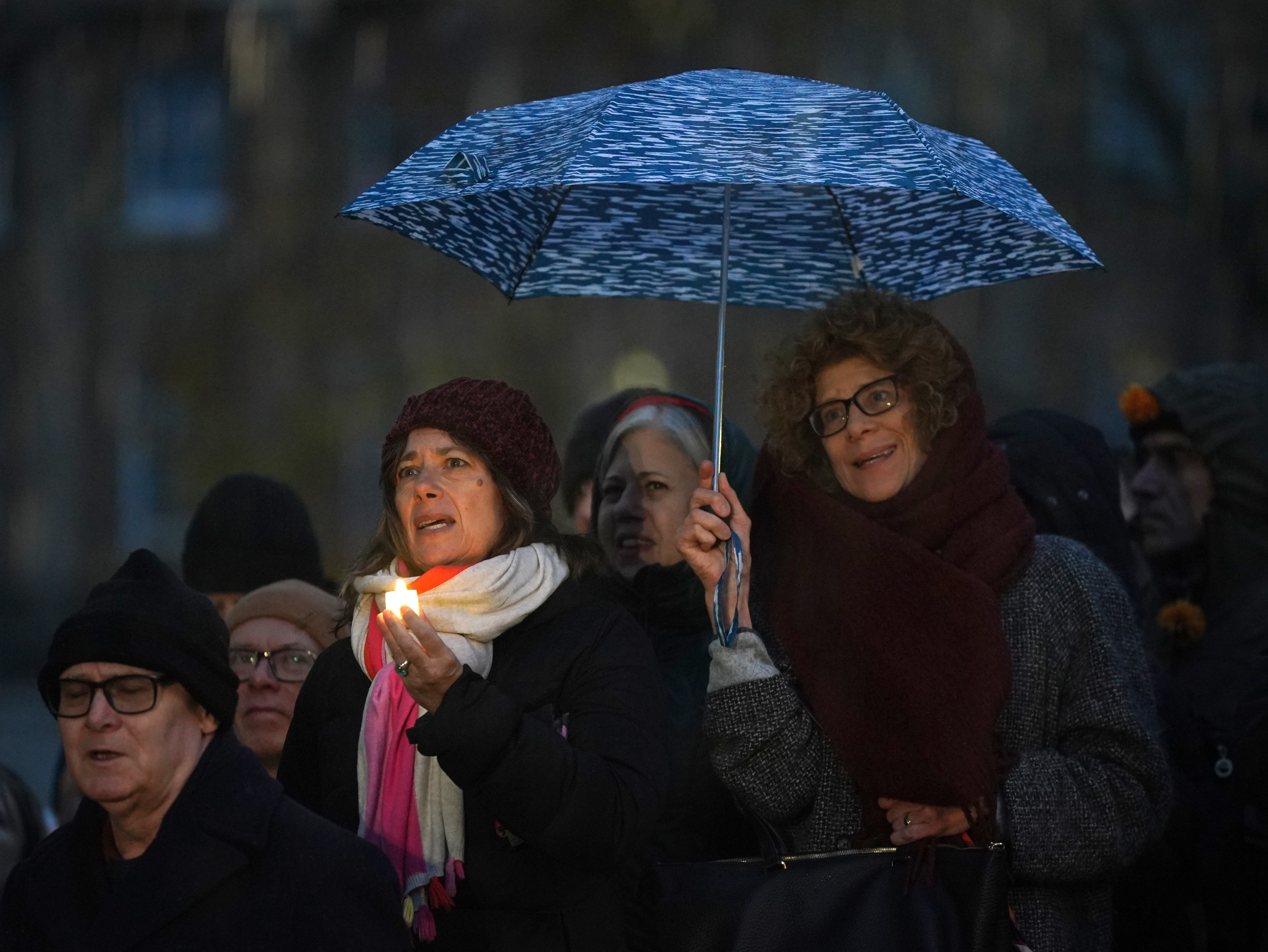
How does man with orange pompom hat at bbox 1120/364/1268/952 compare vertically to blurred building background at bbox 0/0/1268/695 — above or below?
below

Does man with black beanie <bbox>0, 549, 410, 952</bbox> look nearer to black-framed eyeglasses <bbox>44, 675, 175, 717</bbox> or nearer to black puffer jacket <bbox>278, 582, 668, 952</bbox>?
black-framed eyeglasses <bbox>44, 675, 175, 717</bbox>

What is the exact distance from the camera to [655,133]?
273cm

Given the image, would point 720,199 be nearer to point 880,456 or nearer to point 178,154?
point 880,456

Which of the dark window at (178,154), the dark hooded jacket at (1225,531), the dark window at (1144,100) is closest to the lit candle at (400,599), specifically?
the dark hooded jacket at (1225,531)

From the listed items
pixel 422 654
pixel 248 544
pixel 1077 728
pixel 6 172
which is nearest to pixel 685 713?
pixel 1077 728

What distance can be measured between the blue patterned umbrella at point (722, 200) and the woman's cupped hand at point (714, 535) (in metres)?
0.14

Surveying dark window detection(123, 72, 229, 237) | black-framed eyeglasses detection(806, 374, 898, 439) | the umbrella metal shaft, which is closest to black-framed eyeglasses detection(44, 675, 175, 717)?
the umbrella metal shaft

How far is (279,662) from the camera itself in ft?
11.8

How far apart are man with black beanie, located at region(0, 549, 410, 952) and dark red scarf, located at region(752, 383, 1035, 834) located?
0.94 metres

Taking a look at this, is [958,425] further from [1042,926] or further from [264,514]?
[264,514]

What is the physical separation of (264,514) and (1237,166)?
6.85 m

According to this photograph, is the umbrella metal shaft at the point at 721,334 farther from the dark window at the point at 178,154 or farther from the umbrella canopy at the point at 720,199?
the dark window at the point at 178,154

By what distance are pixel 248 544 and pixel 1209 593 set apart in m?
2.73

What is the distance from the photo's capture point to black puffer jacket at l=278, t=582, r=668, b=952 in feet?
A: 7.69
